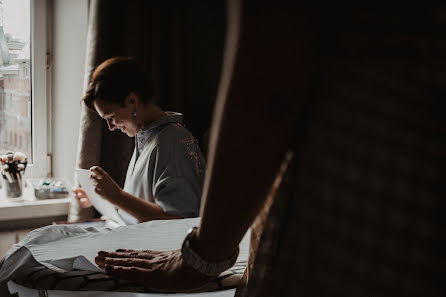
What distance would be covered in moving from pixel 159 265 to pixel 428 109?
0.66 feet

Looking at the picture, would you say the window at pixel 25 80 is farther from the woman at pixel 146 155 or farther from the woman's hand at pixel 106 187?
the woman's hand at pixel 106 187

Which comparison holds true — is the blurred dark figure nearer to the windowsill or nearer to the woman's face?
the woman's face

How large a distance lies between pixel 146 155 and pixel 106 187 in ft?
0.38

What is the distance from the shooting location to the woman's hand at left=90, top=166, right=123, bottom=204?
94 centimetres

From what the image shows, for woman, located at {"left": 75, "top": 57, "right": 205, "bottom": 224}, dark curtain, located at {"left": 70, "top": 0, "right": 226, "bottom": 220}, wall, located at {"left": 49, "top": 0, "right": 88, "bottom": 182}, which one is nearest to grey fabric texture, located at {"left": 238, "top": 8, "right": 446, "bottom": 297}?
woman, located at {"left": 75, "top": 57, "right": 205, "bottom": 224}

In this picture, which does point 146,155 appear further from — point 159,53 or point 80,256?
point 80,256

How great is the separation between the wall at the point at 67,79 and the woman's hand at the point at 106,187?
1.68ft

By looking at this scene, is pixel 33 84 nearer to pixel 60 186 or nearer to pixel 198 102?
pixel 60 186

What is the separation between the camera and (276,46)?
18 centimetres

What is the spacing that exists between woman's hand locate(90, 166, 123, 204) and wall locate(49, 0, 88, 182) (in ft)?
1.68

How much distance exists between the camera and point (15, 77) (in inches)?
58.1

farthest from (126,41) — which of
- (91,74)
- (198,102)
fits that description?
(198,102)

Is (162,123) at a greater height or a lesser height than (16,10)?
lesser

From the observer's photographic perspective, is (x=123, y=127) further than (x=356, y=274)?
Yes
